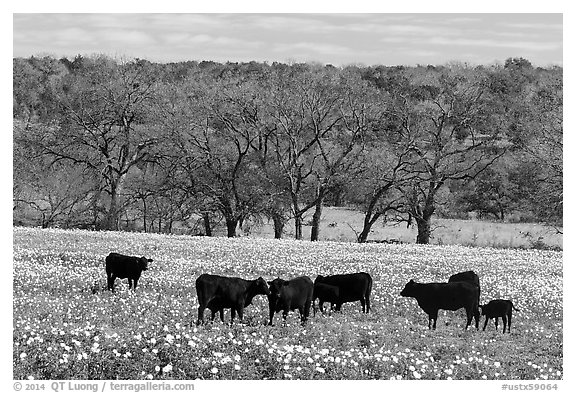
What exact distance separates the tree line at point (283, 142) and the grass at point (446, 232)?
0.66 m

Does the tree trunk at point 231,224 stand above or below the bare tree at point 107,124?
below

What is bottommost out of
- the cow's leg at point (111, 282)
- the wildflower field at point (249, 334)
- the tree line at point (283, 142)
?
the wildflower field at point (249, 334)

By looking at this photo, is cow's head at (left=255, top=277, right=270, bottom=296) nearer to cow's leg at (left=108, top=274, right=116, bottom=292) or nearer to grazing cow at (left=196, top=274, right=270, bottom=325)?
grazing cow at (left=196, top=274, right=270, bottom=325)

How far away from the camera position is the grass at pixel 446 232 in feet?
131

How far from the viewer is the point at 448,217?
44.9 m

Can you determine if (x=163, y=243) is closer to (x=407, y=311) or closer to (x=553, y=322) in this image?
(x=407, y=311)

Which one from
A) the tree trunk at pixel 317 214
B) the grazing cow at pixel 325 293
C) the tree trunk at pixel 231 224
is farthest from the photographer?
the tree trunk at pixel 231 224

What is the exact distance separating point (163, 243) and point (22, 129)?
17.3 meters

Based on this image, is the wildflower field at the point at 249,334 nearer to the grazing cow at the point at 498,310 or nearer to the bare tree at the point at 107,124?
the grazing cow at the point at 498,310

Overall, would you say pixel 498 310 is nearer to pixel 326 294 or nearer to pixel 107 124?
pixel 326 294

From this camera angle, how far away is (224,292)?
15211 mm

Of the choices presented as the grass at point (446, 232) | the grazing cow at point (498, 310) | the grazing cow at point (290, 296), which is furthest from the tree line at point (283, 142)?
the grazing cow at point (290, 296)

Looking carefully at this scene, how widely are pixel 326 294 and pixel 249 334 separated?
9.11 feet
